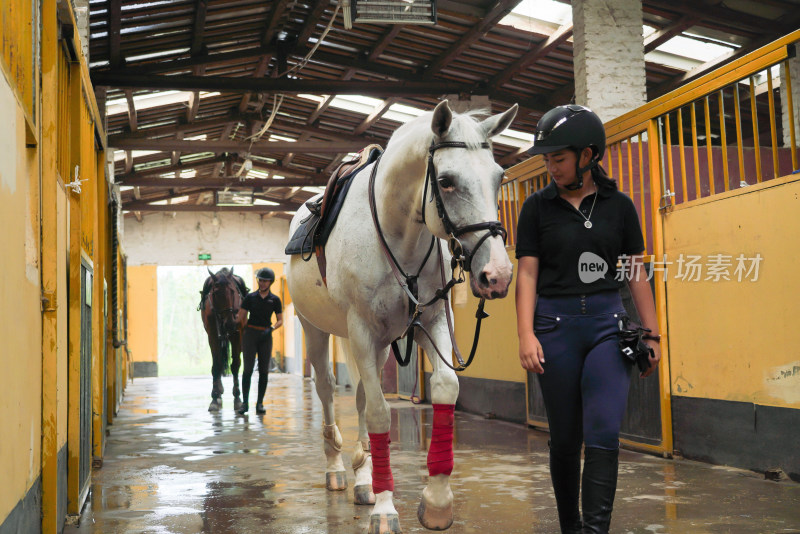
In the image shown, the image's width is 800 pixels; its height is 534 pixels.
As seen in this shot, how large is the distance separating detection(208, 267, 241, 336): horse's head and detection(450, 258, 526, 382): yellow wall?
11.5 ft

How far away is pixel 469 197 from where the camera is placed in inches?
128

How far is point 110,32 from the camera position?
1213cm

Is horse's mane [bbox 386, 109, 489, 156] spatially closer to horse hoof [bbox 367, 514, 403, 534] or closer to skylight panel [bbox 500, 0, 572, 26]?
horse hoof [bbox 367, 514, 403, 534]

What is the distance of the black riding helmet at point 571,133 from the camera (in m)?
2.87

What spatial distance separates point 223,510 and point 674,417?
3282 mm

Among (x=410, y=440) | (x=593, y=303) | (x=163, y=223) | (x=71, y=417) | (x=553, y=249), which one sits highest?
(x=163, y=223)

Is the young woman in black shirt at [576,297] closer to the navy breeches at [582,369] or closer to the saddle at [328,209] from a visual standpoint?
the navy breeches at [582,369]

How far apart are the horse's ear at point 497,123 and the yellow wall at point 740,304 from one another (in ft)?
6.94

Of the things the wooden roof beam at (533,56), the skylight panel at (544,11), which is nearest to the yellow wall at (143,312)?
the wooden roof beam at (533,56)

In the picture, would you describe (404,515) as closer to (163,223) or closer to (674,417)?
(674,417)

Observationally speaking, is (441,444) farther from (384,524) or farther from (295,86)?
(295,86)

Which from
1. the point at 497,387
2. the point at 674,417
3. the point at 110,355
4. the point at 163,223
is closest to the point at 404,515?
the point at 674,417

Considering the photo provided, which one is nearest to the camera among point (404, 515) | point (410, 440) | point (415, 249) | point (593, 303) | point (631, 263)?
point (593, 303)

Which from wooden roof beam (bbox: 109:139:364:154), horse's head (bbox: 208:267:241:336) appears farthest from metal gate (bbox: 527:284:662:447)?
wooden roof beam (bbox: 109:139:364:154)
